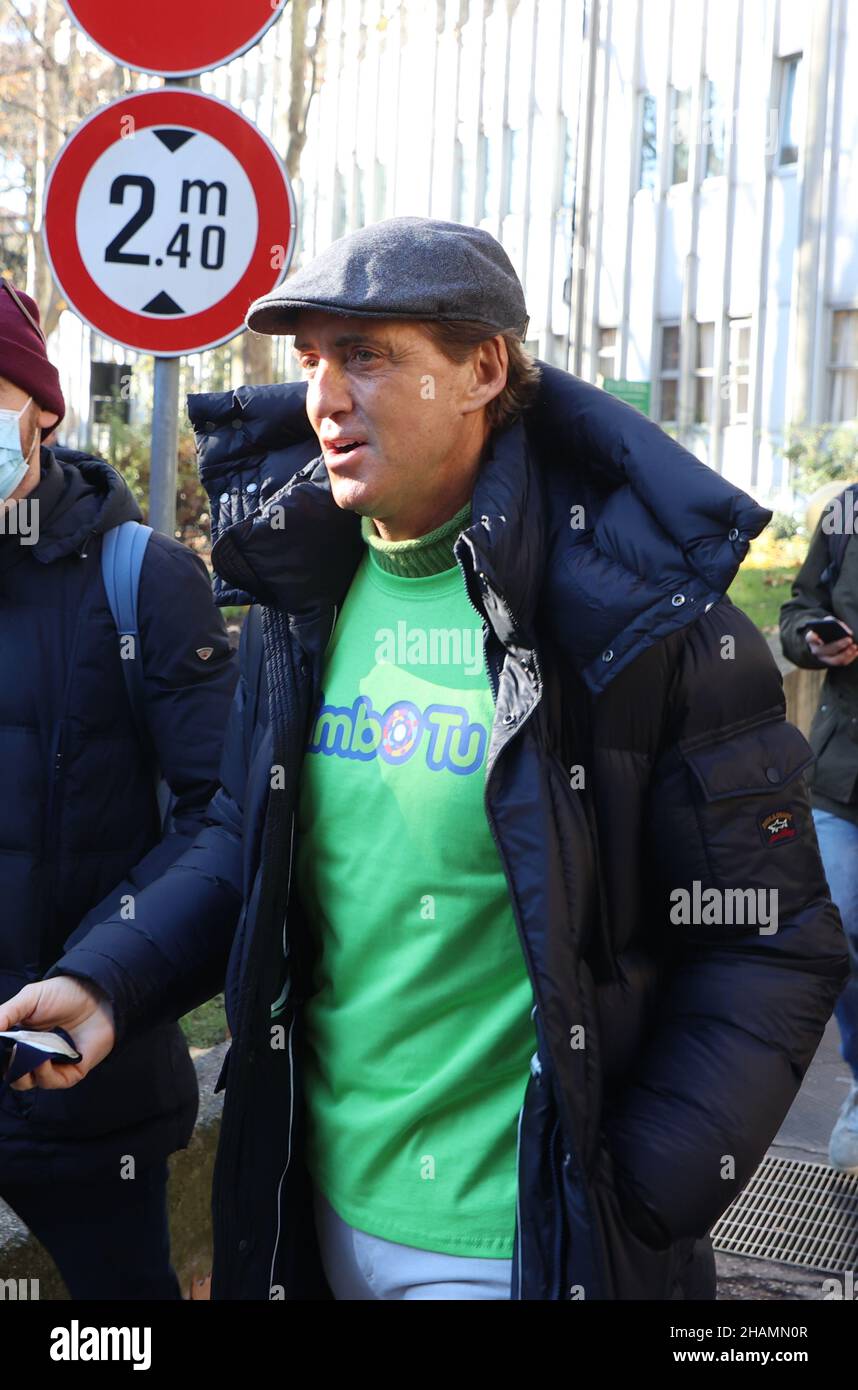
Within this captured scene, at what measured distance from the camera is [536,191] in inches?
1294

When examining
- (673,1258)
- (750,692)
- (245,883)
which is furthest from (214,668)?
(673,1258)

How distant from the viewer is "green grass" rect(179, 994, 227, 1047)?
197 inches

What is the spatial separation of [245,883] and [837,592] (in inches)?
127

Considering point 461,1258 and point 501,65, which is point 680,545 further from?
point 501,65

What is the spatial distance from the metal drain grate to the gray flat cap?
3.08 meters

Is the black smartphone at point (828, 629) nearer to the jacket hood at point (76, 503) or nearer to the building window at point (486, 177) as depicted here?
the jacket hood at point (76, 503)

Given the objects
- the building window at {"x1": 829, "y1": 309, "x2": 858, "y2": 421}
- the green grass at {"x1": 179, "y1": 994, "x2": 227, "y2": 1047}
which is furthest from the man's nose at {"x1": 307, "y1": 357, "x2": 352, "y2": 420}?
the building window at {"x1": 829, "y1": 309, "x2": 858, "y2": 421}

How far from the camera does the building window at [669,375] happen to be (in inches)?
1141

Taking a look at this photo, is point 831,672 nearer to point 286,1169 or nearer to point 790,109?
point 286,1169

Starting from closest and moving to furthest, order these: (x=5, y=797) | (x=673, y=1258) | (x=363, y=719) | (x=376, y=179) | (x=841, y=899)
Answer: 1. (x=673, y=1258)
2. (x=363, y=719)
3. (x=5, y=797)
4. (x=841, y=899)
5. (x=376, y=179)

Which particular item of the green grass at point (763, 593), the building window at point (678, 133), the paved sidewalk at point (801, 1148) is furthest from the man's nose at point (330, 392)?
the building window at point (678, 133)

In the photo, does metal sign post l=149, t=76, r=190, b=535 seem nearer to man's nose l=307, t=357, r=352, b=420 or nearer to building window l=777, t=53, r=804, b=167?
man's nose l=307, t=357, r=352, b=420

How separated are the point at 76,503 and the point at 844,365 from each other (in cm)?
2326

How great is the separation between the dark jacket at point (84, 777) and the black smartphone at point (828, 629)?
2.51 meters
